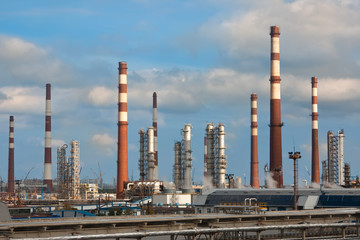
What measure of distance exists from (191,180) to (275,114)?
81.6 ft

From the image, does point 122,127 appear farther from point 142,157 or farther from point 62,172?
point 62,172

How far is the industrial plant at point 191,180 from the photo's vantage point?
70688 millimetres

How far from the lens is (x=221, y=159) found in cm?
10131

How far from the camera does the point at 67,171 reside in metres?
130

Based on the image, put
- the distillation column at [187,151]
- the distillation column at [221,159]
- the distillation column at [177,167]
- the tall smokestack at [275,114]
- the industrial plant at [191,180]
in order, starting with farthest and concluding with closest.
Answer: the distillation column at [177,167], the distillation column at [187,151], the distillation column at [221,159], the tall smokestack at [275,114], the industrial plant at [191,180]

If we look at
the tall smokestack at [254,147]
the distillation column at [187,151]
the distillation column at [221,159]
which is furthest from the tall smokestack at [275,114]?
the tall smokestack at [254,147]

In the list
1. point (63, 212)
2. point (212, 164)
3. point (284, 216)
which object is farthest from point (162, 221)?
point (212, 164)

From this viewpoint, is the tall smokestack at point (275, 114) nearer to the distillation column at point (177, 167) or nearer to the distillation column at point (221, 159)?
the distillation column at point (221, 159)

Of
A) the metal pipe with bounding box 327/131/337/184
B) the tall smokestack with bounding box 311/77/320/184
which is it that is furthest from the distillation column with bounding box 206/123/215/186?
the metal pipe with bounding box 327/131/337/184

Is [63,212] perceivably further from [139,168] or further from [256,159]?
[256,159]

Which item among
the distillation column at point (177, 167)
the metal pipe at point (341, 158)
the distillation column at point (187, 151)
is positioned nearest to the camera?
the distillation column at point (187, 151)

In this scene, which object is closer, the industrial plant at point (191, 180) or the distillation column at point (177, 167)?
the industrial plant at point (191, 180)

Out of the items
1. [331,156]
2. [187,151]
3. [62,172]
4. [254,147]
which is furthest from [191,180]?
[62,172]

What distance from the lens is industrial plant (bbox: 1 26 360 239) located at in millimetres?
70688
